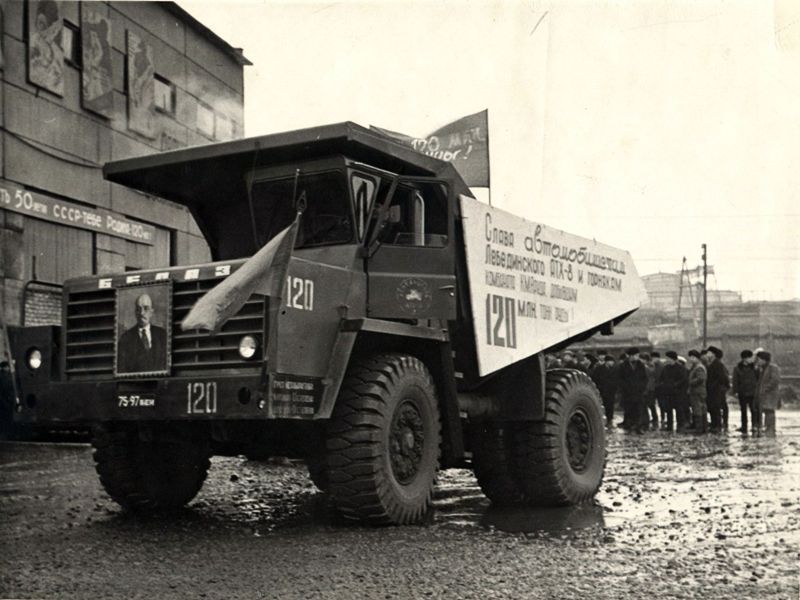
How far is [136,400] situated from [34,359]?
4.00 ft

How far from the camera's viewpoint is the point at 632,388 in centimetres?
2291

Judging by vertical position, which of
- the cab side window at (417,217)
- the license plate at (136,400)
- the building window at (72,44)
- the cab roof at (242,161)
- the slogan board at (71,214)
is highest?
the building window at (72,44)

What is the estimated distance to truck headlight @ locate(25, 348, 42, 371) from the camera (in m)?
7.71

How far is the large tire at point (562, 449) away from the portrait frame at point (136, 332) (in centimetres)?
372

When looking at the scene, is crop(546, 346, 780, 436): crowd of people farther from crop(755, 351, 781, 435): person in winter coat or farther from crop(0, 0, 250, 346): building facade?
crop(0, 0, 250, 346): building facade

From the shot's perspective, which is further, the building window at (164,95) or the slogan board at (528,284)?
the building window at (164,95)

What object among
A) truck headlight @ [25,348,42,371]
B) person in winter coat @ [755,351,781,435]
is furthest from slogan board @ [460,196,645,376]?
person in winter coat @ [755,351,781,435]

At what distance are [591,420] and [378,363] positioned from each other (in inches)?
134


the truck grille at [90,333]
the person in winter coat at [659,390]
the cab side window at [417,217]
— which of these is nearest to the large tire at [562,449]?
the cab side window at [417,217]

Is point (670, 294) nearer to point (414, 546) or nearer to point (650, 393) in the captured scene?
point (650, 393)

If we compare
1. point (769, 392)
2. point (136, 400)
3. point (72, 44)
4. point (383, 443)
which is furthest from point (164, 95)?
point (383, 443)

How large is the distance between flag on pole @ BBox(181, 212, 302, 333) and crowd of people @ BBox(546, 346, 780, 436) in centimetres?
1355

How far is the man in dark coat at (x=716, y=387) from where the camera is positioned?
21.2m

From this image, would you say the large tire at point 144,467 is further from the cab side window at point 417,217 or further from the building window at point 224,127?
the building window at point 224,127
